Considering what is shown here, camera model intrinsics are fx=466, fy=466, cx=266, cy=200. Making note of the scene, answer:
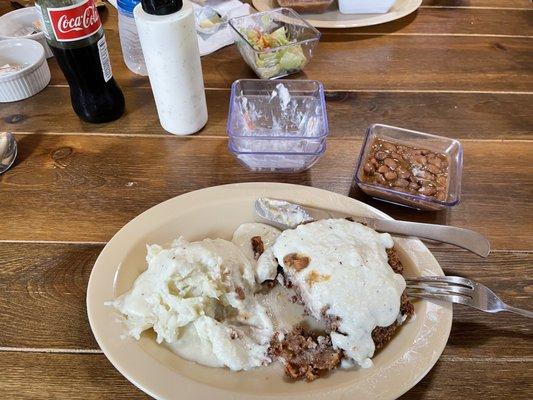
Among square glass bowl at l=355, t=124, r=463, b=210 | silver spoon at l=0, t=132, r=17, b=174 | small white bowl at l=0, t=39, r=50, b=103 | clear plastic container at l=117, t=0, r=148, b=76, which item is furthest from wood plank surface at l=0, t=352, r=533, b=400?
clear plastic container at l=117, t=0, r=148, b=76

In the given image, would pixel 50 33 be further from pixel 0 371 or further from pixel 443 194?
pixel 443 194

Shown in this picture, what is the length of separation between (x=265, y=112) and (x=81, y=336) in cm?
70

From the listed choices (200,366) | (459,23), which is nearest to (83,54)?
(200,366)

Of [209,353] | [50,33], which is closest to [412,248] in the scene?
[209,353]

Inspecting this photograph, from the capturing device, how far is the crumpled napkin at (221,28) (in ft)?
4.91

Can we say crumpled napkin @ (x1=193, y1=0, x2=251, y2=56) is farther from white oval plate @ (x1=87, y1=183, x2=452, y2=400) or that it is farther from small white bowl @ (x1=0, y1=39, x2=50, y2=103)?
white oval plate @ (x1=87, y1=183, x2=452, y2=400)

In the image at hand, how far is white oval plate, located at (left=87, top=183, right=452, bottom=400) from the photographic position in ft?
2.32

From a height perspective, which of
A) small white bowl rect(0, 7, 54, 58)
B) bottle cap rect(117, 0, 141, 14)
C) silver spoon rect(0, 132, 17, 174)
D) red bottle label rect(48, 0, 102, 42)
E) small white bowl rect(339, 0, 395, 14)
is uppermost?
red bottle label rect(48, 0, 102, 42)

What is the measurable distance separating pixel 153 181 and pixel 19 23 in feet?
2.76

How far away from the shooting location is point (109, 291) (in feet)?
2.67

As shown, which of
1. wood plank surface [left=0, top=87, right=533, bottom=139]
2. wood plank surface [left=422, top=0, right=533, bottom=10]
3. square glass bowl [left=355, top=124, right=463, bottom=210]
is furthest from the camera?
wood plank surface [left=422, top=0, right=533, bottom=10]

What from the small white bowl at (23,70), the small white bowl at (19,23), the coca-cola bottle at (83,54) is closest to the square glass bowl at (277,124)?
the coca-cola bottle at (83,54)

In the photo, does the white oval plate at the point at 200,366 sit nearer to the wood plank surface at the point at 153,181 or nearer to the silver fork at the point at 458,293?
the silver fork at the point at 458,293

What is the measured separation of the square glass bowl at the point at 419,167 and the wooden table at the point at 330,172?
4cm
